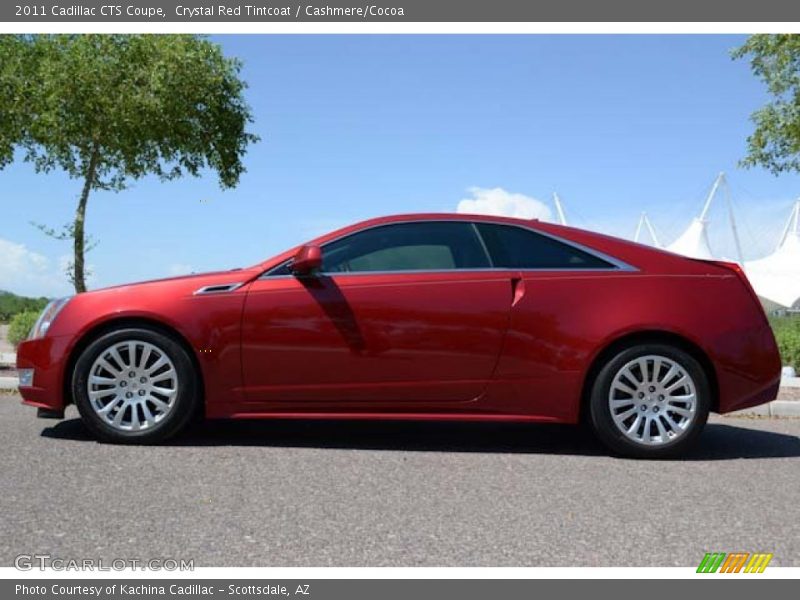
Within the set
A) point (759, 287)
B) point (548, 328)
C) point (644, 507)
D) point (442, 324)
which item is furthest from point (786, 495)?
point (759, 287)

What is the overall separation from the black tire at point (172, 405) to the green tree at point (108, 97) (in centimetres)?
1169

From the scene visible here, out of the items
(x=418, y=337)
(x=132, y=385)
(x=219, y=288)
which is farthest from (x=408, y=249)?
(x=132, y=385)

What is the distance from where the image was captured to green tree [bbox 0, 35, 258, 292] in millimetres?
15867

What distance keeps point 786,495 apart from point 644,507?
0.94 m

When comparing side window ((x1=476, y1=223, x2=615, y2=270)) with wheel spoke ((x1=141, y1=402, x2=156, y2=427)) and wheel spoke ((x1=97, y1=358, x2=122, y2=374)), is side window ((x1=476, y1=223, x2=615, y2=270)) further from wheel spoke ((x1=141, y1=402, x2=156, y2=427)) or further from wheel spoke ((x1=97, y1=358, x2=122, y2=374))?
wheel spoke ((x1=97, y1=358, x2=122, y2=374))

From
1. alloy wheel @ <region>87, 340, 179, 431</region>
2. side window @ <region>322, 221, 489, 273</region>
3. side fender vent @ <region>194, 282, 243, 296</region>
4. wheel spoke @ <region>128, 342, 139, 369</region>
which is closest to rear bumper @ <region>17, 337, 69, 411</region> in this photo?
alloy wheel @ <region>87, 340, 179, 431</region>

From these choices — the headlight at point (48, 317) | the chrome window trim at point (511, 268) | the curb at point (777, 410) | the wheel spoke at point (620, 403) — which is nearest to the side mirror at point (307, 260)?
the chrome window trim at point (511, 268)

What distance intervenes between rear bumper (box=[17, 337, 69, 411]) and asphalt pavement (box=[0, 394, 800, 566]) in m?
0.27

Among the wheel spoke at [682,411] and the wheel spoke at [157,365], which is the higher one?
the wheel spoke at [157,365]

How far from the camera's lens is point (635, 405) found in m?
5.23

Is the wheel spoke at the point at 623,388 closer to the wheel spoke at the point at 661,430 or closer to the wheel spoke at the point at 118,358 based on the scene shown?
the wheel spoke at the point at 661,430

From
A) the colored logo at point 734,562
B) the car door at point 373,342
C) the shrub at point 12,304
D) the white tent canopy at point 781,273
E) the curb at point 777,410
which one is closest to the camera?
the colored logo at point 734,562

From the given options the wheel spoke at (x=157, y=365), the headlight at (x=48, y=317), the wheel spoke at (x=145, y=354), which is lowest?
the wheel spoke at (x=157, y=365)

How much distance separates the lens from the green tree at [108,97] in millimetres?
15867
